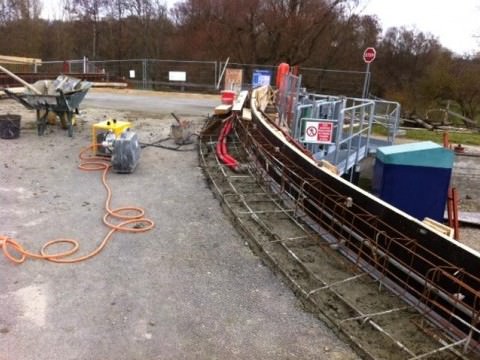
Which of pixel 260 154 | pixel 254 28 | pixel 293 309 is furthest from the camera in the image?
pixel 254 28

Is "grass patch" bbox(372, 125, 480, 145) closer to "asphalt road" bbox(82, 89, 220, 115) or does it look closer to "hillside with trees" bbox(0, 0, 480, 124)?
"asphalt road" bbox(82, 89, 220, 115)

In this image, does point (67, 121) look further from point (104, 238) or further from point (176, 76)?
point (176, 76)

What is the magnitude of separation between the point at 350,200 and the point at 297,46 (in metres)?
28.6

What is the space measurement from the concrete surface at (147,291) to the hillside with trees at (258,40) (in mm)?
26984

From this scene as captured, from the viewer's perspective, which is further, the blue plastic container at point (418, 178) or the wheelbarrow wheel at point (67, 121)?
the wheelbarrow wheel at point (67, 121)

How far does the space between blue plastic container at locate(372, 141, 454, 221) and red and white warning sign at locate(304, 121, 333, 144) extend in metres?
0.97

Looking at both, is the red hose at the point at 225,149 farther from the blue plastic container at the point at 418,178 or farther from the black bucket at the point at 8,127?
the black bucket at the point at 8,127

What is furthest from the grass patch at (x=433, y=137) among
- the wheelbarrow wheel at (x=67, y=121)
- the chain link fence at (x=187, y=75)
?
the wheelbarrow wheel at (x=67, y=121)

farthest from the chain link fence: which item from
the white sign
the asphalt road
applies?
the asphalt road

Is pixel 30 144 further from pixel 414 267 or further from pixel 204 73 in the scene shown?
pixel 204 73

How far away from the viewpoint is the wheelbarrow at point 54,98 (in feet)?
30.1

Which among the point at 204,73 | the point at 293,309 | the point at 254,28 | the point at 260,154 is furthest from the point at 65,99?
the point at 254,28

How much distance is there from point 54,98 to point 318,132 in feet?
17.6

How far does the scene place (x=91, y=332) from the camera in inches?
125
